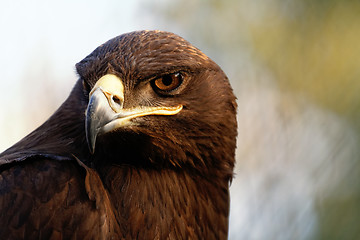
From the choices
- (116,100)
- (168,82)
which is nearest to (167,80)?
(168,82)

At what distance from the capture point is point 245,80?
17.4 ft

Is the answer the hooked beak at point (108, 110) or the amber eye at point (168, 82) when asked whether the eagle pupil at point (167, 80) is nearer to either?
the amber eye at point (168, 82)

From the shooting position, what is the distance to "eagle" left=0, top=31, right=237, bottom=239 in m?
2.09

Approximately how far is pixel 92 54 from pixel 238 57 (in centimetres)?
339

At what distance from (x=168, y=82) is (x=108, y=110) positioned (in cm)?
37

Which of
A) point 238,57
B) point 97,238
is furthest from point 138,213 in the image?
point 238,57

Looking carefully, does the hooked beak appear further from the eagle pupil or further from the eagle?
the eagle pupil

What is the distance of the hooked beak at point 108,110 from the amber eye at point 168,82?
0.33 feet

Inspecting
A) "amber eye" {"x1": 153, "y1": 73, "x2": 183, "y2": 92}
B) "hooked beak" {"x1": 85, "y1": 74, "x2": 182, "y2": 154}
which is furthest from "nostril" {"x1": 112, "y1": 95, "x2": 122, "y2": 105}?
"amber eye" {"x1": 153, "y1": 73, "x2": 183, "y2": 92}

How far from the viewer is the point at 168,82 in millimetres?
2383

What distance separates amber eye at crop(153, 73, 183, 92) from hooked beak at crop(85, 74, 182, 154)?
0.33 feet

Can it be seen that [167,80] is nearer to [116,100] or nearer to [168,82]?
[168,82]

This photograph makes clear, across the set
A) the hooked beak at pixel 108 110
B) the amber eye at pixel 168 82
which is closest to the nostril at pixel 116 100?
the hooked beak at pixel 108 110

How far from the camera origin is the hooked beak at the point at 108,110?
6.90ft
